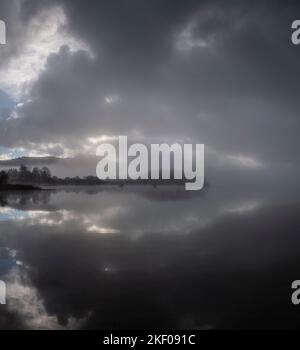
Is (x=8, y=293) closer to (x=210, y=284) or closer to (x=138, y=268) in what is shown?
(x=138, y=268)

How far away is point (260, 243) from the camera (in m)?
22.2

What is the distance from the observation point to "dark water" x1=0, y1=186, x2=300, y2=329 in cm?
1238

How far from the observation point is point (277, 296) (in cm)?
1407

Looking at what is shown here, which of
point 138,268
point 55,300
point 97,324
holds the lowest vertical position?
point 97,324

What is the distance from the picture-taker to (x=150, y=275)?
54.0 ft

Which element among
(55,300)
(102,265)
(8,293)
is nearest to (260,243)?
(102,265)

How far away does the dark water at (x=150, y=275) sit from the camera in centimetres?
1238
